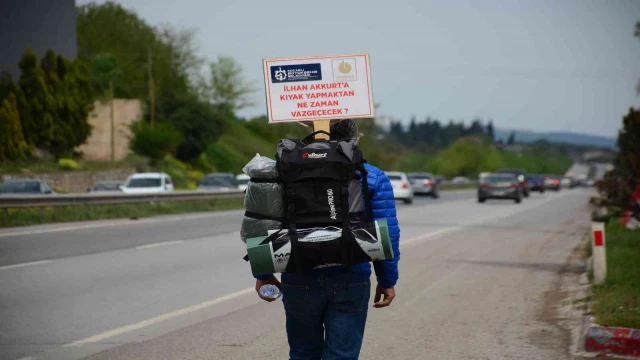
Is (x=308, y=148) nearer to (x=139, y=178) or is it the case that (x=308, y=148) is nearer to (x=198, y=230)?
(x=198, y=230)

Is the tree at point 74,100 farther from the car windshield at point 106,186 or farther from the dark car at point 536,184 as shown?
the dark car at point 536,184

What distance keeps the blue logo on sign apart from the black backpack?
3.15 feet

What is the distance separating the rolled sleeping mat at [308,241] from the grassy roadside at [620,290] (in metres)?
4.46

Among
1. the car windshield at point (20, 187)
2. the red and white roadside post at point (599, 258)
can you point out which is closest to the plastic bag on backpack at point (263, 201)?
the red and white roadside post at point (599, 258)

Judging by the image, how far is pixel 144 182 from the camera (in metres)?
35.7

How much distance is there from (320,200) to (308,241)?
202 millimetres

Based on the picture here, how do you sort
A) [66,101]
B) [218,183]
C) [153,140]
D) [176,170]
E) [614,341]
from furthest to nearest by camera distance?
1. [176,170]
2. [153,140]
3. [66,101]
4. [218,183]
5. [614,341]

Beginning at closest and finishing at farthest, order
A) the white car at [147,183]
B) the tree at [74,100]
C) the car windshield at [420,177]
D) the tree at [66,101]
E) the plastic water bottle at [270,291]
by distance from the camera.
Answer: the plastic water bottle at [270,291], the white car at [147,183], the tree at [66,101], the tree at [74,100], the car windshield at [420,177]

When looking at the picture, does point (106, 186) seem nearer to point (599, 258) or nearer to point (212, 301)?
point (212, 301)

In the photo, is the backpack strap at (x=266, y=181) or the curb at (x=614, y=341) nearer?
the backpack strap at (x=266, y=181)

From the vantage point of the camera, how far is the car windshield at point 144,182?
1393 inches

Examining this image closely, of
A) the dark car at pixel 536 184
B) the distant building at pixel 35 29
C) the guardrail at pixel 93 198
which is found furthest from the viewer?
the dark car at pixel 536 184

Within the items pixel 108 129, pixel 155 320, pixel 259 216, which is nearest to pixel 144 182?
pixel 108 129

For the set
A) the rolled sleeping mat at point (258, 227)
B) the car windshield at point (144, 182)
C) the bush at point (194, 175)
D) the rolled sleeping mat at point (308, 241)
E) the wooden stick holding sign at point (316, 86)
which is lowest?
the bush at point (194, 175)
